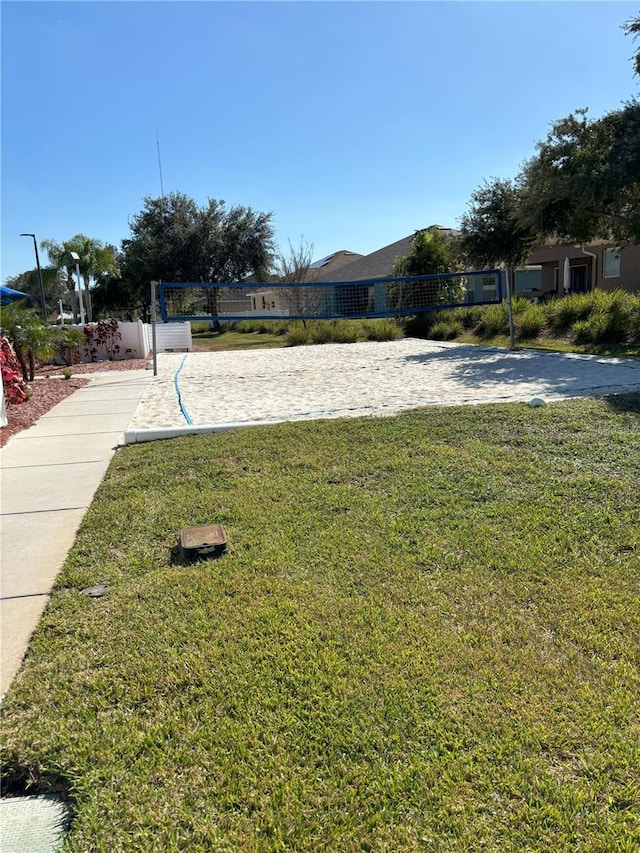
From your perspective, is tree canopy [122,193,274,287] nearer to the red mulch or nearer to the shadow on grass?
the red mulch

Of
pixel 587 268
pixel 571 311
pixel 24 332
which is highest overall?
pixel 587 268

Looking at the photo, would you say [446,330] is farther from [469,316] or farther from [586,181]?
[586,181]

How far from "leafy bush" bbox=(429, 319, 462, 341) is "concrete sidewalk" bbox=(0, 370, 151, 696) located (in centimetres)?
1333

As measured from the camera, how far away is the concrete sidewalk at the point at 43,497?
2887mm

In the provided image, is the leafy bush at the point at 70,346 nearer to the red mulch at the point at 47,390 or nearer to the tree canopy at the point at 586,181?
the red mulch at the point at 47,390

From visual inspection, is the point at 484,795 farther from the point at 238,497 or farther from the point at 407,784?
the point at 238,497

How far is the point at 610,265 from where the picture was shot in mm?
25859

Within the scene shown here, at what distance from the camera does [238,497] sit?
4.27 metres

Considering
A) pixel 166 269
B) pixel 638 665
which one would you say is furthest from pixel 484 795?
pixel 166 269

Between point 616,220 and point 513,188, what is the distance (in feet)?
15.2

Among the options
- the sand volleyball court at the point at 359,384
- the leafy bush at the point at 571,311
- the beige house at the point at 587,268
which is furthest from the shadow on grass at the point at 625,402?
the beige house at the point at 587,268

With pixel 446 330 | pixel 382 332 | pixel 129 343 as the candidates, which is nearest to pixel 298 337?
pixel 382 332

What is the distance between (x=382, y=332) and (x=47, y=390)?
12.8 meters

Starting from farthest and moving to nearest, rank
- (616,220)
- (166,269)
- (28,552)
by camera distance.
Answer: (166,269) < (616,220) < (28,552)
